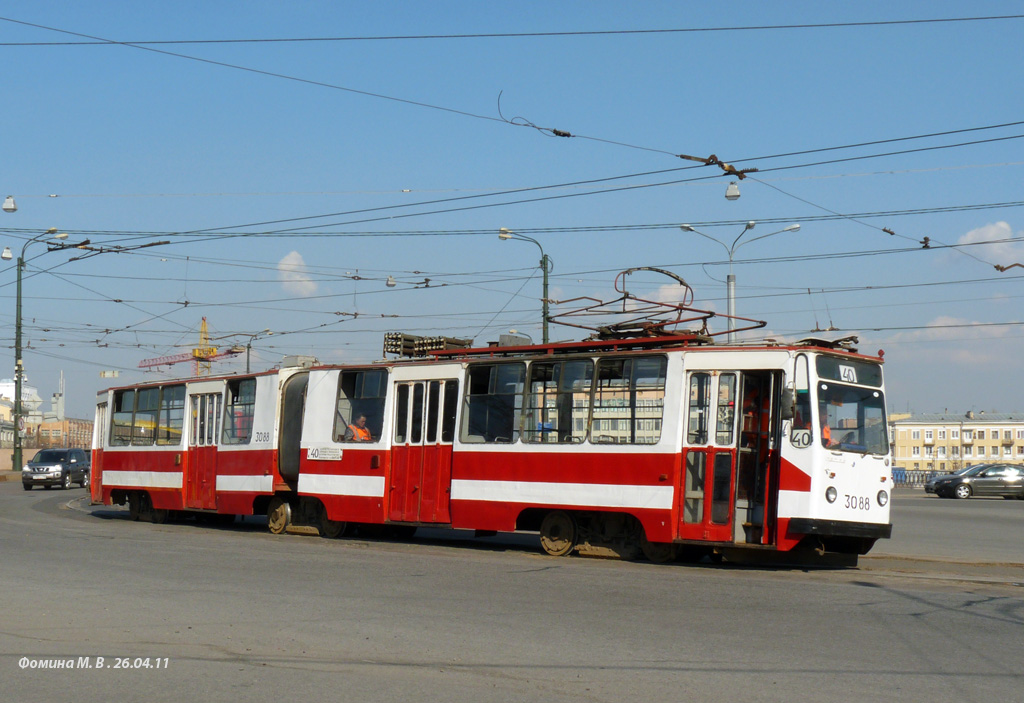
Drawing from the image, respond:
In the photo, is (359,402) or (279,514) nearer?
(359,402)

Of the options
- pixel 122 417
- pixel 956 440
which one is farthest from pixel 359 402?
pixel 956 440

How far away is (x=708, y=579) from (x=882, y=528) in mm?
2681

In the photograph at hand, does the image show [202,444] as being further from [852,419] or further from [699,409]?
[852,419]

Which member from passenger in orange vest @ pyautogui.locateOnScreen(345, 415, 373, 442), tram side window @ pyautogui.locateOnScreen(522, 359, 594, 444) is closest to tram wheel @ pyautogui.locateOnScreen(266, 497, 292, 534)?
passenger in orange vest @ pyautogui.locateOnScreen(345, 415, 373, 442)

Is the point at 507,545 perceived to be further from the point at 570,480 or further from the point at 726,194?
the point at 726,194

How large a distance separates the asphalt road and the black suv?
27425mm

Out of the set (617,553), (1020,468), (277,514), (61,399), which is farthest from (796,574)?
(61,399)

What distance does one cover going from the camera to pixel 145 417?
23.9 m

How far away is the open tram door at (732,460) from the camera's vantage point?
14.1 m

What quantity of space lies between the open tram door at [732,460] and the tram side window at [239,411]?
9257mm

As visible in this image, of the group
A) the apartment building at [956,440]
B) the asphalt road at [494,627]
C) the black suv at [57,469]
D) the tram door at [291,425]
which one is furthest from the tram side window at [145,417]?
the apartment building at [956,440]

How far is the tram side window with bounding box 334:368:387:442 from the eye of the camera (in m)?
18.4

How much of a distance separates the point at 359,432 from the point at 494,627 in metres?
9.62

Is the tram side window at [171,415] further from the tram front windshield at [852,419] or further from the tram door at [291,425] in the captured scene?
the tram front windshield at [852,419]
